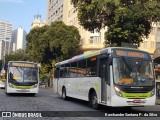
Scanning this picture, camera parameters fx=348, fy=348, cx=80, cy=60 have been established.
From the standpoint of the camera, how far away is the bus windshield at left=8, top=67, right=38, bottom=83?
83.1 feet

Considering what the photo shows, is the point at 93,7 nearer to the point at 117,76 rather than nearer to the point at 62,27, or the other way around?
the point at 117,76

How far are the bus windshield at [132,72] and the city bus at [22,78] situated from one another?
1180 centimetres

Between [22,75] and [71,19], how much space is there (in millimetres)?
45870

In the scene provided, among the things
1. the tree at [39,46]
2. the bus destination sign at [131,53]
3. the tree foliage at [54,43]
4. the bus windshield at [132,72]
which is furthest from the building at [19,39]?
the bus windshield at [132,72]

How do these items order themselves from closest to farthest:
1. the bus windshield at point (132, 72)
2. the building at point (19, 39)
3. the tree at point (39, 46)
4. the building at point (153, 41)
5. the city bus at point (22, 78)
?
the bus windshield at point (132, 72) → the city bus at point (22, 78) → the tree at point (39, 46) → the building at point (153, 41) → the building at point (19, 39)

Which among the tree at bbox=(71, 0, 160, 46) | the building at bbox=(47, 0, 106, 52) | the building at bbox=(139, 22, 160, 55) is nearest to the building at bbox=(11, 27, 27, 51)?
the building at bbox=(47, 0, 106, 52)

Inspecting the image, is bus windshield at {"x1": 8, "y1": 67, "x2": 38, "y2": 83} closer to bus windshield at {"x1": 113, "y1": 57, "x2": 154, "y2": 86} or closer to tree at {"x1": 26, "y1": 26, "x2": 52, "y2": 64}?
bus windshield at {"x1": 113, "y1": 57, "x2": 154, "y2": 86}

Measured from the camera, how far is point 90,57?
1762 cm

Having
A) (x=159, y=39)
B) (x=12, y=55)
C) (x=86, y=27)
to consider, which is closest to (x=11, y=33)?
(x=12, y=55)

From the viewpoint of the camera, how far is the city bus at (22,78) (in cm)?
2511

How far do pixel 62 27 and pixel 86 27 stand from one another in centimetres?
2911

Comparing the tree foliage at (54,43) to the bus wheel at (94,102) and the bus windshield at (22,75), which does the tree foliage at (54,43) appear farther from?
the bus wheel at (94,102)

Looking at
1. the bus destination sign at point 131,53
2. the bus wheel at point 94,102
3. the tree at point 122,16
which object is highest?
the tree at point 122,16

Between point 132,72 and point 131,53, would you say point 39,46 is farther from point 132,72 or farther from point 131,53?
point 132,72
